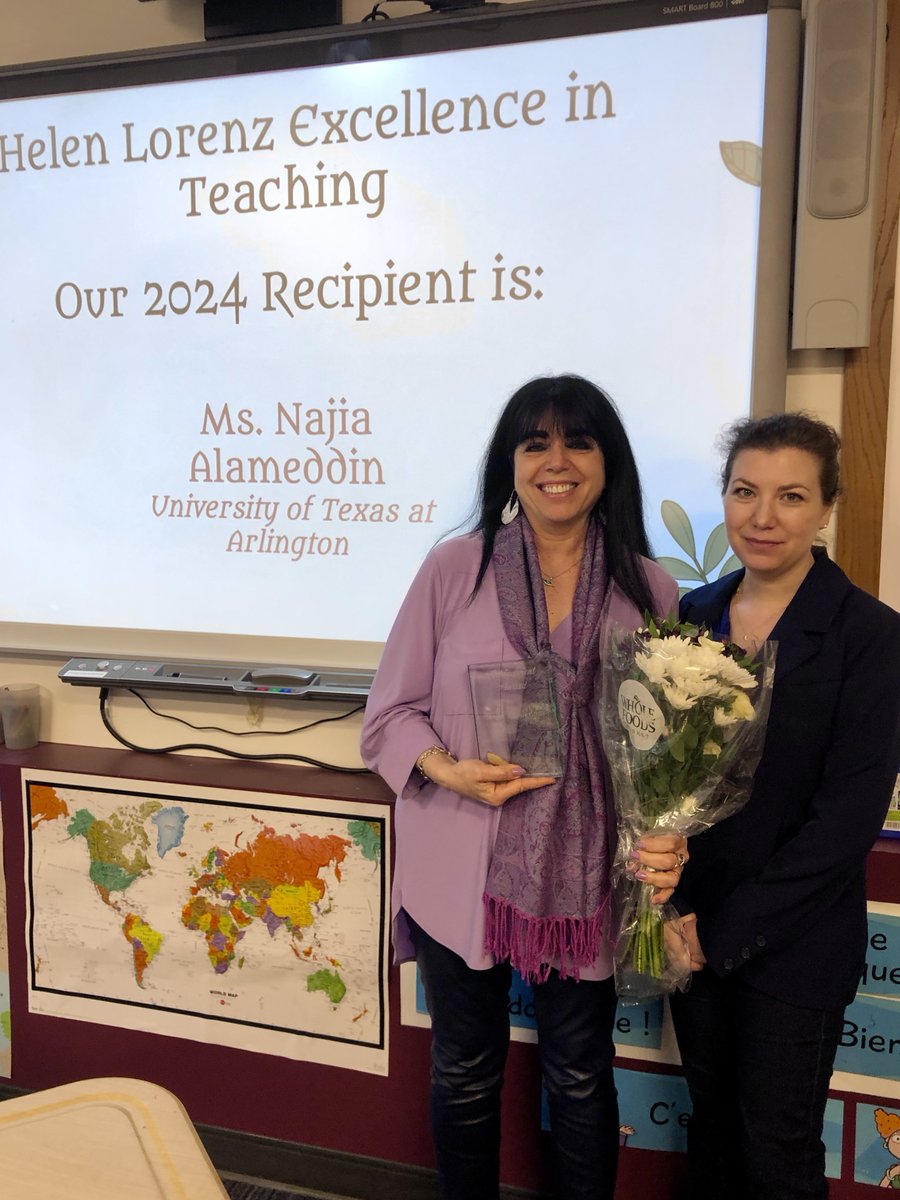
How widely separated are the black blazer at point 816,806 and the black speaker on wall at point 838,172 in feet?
1.78

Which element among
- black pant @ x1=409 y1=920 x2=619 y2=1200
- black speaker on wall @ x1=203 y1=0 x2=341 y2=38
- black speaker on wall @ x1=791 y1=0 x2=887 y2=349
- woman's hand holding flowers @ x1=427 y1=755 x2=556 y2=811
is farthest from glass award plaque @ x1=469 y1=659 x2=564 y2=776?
black speaker on wall @ x1=203 y1=0 x2=341 y2=38

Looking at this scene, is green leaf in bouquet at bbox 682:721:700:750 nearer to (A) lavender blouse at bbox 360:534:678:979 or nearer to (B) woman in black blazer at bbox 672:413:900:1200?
(B) woman in black blazer at bbox 672:413:900:1200

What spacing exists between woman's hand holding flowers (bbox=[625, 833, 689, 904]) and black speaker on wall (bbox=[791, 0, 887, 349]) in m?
0.92

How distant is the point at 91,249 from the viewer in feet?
6.19

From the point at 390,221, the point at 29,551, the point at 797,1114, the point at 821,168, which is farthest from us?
the point at 29,551

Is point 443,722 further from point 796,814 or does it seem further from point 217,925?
point 217,925

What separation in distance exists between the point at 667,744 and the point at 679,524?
2.11 ft

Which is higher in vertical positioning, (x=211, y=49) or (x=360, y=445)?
(x=211, y=49)

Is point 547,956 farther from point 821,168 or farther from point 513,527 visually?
point 821,168

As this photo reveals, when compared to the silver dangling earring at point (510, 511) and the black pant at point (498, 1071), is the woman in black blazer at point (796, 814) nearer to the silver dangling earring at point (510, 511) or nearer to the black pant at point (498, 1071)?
the black pant at point (498, 1071)

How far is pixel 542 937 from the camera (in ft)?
4.20

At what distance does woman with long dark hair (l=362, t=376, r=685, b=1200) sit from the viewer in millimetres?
1271

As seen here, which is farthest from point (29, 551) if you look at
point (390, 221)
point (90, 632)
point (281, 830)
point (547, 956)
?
point (547, 956)

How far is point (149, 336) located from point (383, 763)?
1123mm
